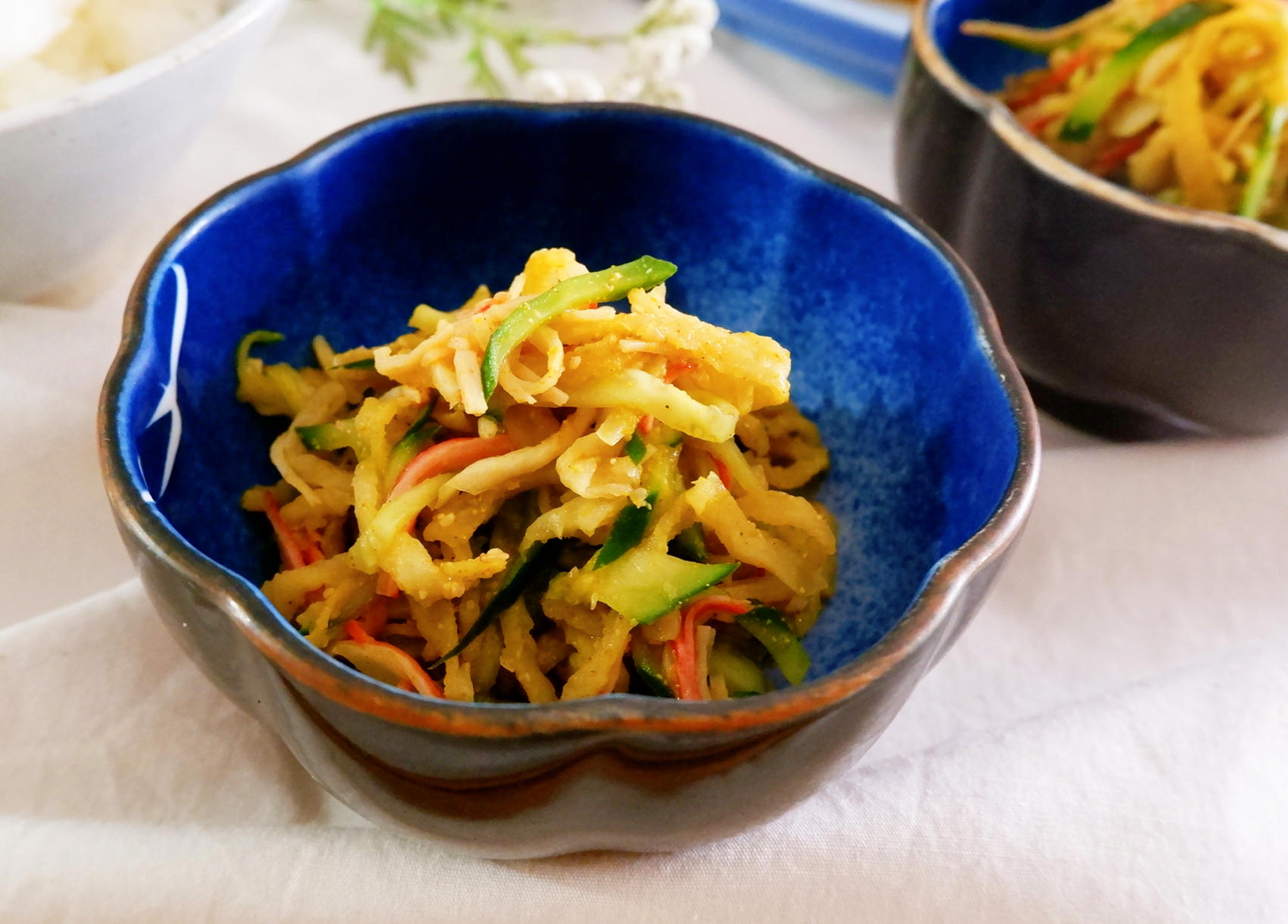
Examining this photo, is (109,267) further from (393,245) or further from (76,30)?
(393,245)

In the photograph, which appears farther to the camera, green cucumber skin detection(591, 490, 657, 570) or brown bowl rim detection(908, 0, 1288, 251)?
brown bowl rim detection(908, 0, 1288, 251)

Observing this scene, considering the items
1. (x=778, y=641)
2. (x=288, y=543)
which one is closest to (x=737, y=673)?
(x=778, y=641)

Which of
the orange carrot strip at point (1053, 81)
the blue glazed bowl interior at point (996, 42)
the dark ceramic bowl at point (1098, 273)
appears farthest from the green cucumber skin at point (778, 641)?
the blue glazed bowl interior at point (996, 42)

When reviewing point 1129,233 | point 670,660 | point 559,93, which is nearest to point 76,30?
point 559,93

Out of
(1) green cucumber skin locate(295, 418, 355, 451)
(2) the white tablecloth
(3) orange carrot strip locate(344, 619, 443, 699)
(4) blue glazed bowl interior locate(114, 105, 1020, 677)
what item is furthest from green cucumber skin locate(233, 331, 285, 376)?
(3) orange carrot strip locate(344, 619, 443, 699)

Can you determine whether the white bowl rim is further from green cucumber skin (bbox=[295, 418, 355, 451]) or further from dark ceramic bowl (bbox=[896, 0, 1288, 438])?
dark ceramic bowl (bbox=[896, 0, 1288, 438])

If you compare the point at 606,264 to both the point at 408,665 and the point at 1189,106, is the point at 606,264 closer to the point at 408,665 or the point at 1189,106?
the point at 408,665
